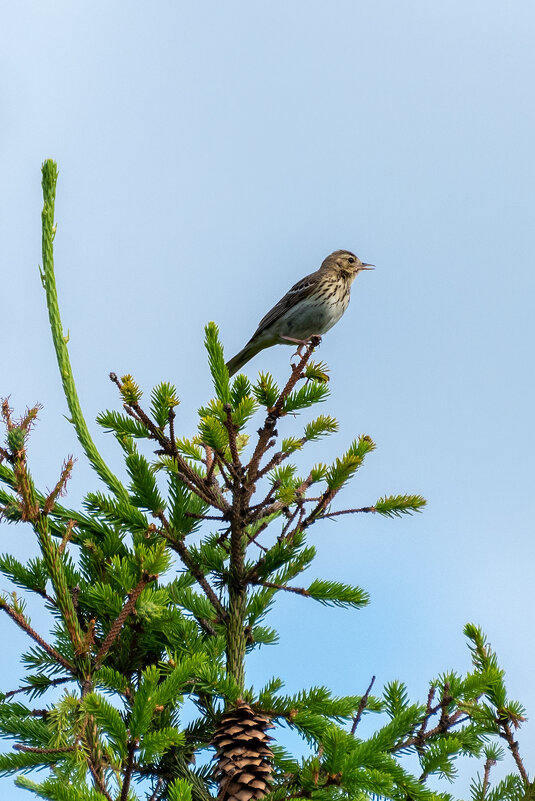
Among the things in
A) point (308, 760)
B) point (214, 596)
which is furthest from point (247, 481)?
point (308, 760)

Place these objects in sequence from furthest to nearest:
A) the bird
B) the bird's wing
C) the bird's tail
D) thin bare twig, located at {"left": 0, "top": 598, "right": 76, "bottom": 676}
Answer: the bird's tail < the bird's wing < the bird < thin bare twig, located at {"left": 0, "top": 598, "right": 76, "bottom": 676}

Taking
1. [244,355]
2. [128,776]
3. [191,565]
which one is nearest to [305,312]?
[244,355]

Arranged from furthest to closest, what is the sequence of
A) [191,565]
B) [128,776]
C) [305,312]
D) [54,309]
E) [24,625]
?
[305,312] < [54,309] < [191,565] < [24,625] < [128,776]

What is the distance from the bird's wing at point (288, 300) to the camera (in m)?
8.91

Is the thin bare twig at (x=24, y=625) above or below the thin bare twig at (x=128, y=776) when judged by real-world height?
above

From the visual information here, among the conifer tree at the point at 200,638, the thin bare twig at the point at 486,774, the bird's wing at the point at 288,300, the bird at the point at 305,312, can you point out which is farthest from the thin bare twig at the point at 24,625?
the bird's wing at the point at 288,300

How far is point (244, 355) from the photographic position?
31.2 feet

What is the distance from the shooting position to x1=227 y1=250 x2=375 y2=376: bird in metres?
8.75

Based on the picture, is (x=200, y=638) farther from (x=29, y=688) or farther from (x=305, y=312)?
(x=305, y=312)

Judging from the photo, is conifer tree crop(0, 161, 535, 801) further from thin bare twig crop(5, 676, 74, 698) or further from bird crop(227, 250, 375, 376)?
bird crop(227, 250, 375, 376)

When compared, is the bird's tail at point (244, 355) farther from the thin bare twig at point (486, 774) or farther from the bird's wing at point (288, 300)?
the thin bare twig at point (486, 774)

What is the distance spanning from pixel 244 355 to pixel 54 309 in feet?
17.1

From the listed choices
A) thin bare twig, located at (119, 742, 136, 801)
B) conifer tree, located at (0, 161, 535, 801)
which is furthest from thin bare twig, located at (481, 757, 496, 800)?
thin bare twig, located at (119, 742, 136, 801)

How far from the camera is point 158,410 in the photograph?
3965mm
